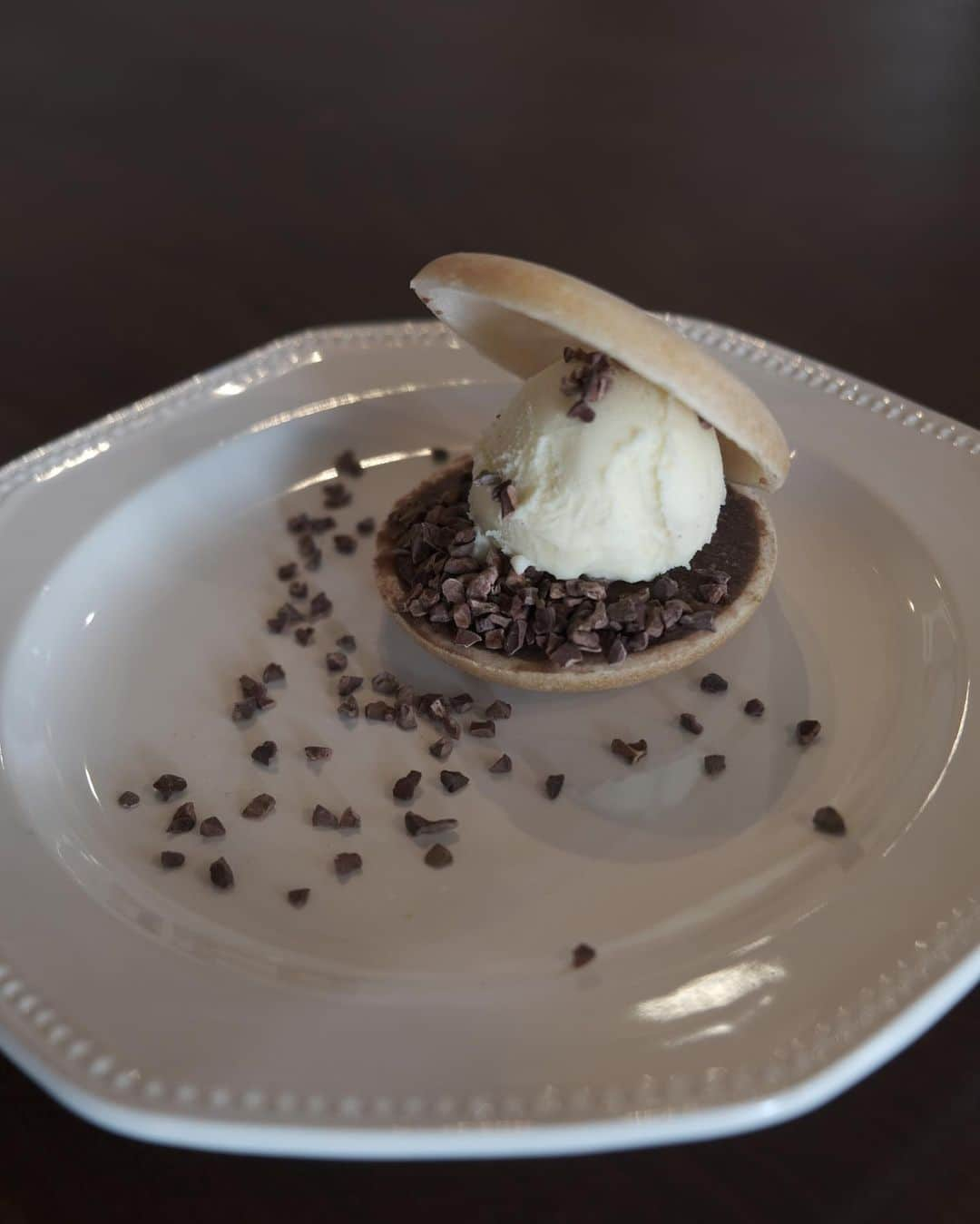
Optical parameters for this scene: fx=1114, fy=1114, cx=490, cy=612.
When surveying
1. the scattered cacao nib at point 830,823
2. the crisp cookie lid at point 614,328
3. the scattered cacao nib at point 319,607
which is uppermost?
the crisp cookie lid at point 614,328

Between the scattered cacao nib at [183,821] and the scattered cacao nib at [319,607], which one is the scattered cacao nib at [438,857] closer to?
the scattered cacao nib at [183,821]

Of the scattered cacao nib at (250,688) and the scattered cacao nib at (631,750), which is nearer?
the scattered cacao nib at (631,750)

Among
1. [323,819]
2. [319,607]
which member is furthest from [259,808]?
[319,607]

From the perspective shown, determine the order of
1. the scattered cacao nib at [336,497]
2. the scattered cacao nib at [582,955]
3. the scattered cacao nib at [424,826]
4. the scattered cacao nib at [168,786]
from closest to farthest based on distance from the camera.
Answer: the scattered cacao nib at [582,955]
the scattered cacao nib at [424,826]
the scattered cacao nib at [168,786]
the scattered cacao nib at [336,497]

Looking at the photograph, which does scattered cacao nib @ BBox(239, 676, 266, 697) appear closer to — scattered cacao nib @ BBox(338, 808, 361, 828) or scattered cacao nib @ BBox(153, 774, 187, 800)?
scattered cacao nib @ BBox(153, 774, 187, 800)

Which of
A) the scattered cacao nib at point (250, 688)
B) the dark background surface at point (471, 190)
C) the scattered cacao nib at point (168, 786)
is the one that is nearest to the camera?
the scattered cacao nib at point (168, 786)

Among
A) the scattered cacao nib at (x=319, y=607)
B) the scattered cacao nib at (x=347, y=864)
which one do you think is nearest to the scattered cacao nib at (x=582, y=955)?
the scattered cacao nib at (x=347, y=864)
